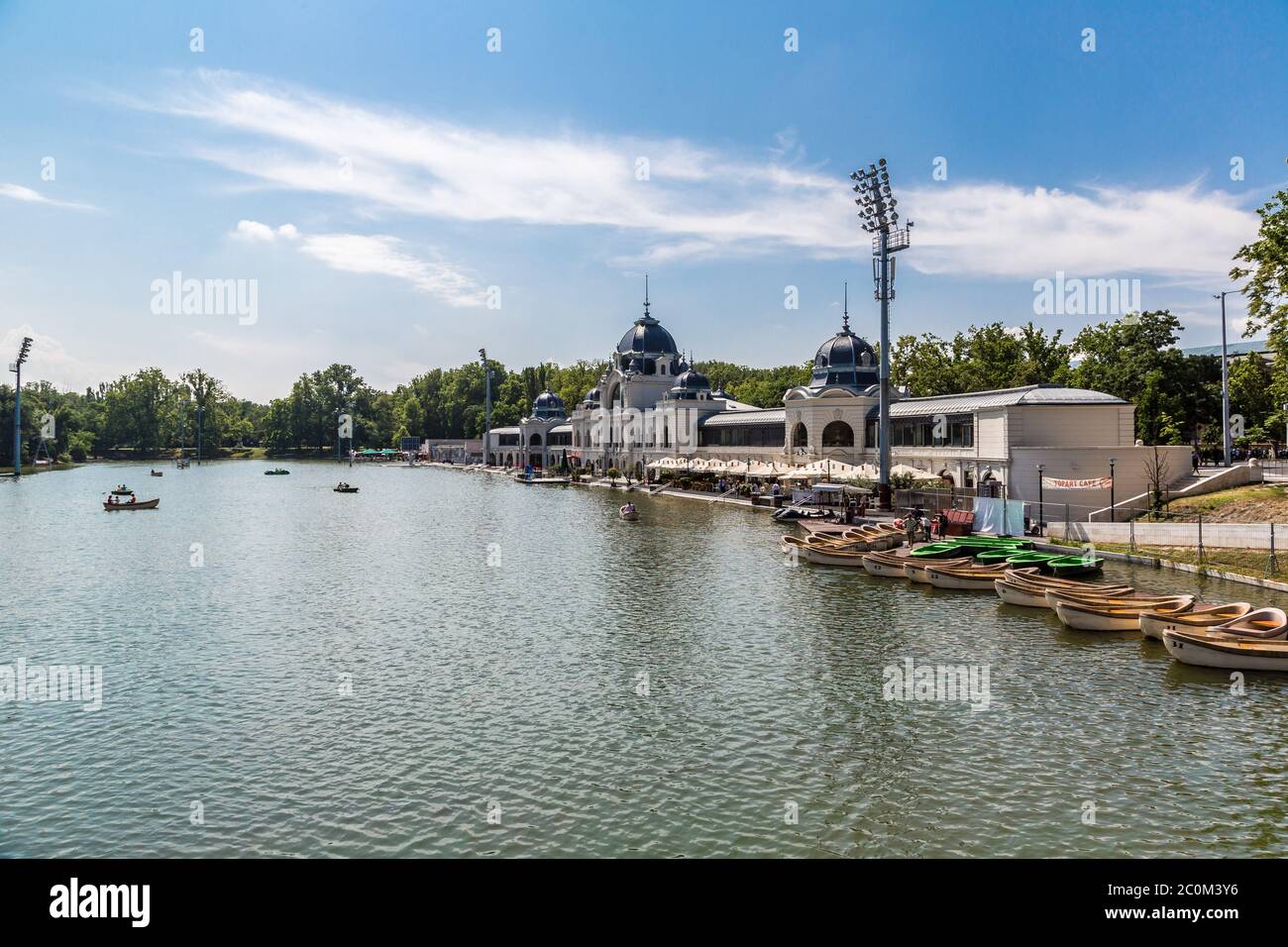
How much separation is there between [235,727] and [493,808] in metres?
8.33

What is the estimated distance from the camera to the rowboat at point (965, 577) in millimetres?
36844

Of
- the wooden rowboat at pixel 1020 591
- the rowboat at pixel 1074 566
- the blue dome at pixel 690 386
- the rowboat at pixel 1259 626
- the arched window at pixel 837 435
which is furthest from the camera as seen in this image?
the blue dome at pixel 690 386

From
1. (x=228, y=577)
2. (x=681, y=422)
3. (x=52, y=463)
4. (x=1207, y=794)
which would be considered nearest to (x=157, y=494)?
(x=681, y=422)

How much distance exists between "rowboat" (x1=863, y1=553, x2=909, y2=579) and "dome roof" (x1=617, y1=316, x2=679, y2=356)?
8620cm

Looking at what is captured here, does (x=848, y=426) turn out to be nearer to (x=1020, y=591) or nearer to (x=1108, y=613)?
(x=1020, y=591)

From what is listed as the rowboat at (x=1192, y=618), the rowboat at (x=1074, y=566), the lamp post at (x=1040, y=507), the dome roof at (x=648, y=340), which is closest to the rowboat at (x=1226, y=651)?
the rowboat at (x=1192, y=618)

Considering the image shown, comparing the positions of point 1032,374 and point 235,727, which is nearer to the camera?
point 235,727

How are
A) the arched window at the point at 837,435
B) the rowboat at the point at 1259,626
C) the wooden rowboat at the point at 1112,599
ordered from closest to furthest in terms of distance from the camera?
the rowboat at the point at 1259,626, the wooden rowboat at the point at 1112,599, the arched window at the point at 837,435

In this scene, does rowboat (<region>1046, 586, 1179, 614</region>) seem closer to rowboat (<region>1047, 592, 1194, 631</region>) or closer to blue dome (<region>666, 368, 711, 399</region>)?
rowboat (<region>1047, 592, 1194, 631</region>)

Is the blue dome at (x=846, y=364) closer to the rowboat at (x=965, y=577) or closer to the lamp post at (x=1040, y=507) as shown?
the lamp post at (x=1040, y=507)

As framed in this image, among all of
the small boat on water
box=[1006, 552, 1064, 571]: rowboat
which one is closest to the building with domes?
box=[1006, 552, 1064, 571]: rowboat

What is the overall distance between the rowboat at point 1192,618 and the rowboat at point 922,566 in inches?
437

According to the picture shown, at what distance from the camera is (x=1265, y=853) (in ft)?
47.2
